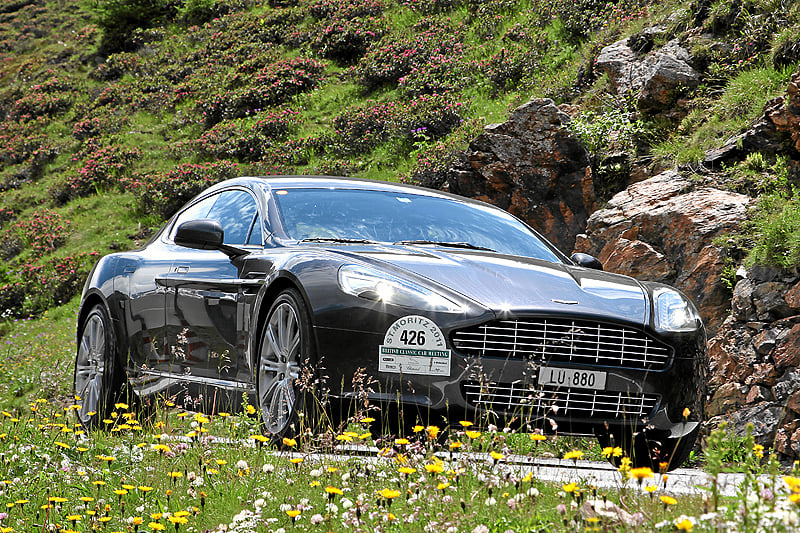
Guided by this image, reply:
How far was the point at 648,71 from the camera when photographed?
10.7 metres

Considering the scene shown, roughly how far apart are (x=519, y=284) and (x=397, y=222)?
4.15 ft

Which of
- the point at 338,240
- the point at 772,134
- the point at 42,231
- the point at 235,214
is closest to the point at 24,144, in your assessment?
the point at 42,231

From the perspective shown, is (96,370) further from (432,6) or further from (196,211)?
(432,6)

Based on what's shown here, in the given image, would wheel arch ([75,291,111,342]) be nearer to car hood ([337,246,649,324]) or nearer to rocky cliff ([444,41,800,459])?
car hood ([337,246,649,324])

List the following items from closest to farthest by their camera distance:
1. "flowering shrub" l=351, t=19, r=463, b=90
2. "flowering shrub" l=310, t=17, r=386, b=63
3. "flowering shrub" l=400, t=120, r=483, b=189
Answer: "flowering shrub" l=400, t=120, r=483, b=189, "flowering shrub" l=351, t=19, r=463, b=90, "flowering shrub" l=310, t=17, r=386, b=63

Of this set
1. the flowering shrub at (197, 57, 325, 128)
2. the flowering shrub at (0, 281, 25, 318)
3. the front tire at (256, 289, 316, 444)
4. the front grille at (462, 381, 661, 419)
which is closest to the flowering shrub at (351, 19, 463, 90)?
the flowering shrub at (197, 57, 325, 128)

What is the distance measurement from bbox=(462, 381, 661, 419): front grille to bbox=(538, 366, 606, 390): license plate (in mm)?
32

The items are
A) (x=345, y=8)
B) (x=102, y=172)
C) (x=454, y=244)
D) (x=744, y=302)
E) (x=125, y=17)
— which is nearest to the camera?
(x=454, y=244)

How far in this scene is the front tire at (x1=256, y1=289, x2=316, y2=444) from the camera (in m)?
3.79

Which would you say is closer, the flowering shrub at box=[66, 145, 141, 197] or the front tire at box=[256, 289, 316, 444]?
the front tire at box=[256, 289, 316, 444]

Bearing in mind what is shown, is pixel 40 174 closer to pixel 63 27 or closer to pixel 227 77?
pixel 227 77

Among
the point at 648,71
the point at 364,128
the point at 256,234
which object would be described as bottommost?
the point at 256,234

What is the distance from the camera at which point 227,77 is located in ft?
76.3

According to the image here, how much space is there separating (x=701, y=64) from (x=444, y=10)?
41.9 ft
